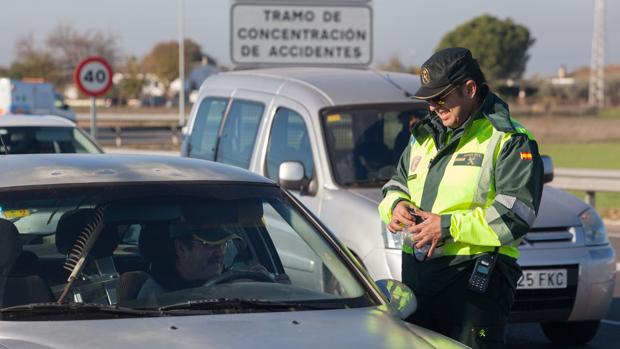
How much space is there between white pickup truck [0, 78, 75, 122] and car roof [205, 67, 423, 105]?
30665 millimetres

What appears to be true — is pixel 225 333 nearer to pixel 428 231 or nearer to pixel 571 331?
pixel 428 231

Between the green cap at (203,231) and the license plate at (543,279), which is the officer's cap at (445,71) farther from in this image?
the license plate at (543,279)

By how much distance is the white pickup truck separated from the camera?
39.5 metres

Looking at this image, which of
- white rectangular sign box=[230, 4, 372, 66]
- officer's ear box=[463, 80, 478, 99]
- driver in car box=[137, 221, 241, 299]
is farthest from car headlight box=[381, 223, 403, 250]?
white rectangular sign box=[230, 4, 372, 66]

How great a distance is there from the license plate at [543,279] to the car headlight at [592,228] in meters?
0.33

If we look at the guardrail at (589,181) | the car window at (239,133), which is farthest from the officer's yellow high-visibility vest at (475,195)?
the guardrail at (589,181)

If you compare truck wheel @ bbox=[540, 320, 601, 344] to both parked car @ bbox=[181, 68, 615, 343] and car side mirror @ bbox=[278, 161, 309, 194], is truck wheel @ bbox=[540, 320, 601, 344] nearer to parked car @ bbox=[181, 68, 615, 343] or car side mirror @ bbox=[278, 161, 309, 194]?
parked car @ bbox=[181, 68, 615, 343]

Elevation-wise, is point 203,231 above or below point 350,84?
below

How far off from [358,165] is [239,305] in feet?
13.3

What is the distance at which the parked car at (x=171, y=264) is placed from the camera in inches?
149

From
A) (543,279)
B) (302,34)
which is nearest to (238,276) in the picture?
(543,279)

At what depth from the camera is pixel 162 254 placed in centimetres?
439

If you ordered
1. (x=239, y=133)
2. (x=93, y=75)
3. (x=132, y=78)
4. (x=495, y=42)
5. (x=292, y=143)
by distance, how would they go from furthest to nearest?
(x=495, y=42) → (x=132, y=78) → (x=93, y=75) → (x=239, y=133) → (x=292, y=143)

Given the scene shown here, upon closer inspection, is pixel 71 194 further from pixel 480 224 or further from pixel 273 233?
pixel 480 224
